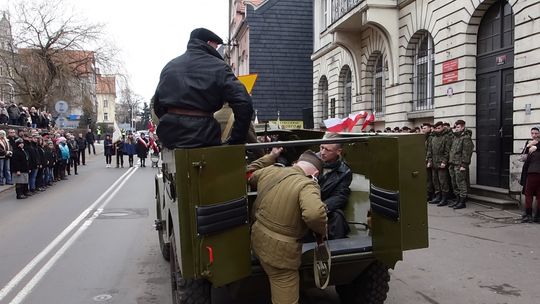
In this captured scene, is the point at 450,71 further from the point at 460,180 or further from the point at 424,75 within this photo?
the point at 460,180

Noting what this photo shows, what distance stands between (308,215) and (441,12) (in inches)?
489

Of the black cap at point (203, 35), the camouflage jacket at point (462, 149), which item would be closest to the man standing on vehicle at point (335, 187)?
the black cap at point (203, 35)

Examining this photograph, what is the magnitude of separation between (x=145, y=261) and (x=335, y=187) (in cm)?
340

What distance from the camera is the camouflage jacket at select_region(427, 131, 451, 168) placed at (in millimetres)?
11773

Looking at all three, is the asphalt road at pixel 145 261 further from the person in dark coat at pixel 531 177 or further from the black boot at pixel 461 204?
the person in dark coat at pixel 531 177

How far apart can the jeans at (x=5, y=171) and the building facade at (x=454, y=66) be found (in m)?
13.0

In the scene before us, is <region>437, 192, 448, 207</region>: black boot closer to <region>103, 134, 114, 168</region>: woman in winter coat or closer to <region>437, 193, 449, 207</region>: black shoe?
<region>437, 193, 449, 207</region>: black shoe

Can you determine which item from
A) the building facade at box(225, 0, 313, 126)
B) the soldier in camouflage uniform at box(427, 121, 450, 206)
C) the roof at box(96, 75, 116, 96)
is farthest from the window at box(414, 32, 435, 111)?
the roof at box(96, 75, 116, 96)

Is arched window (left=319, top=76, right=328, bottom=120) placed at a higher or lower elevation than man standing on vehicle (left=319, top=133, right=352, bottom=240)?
higher

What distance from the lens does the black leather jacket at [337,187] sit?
4.84m

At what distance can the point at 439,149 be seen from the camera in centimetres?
1186

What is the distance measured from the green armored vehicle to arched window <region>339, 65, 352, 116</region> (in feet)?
60.0

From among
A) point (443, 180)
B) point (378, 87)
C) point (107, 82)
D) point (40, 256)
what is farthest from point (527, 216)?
point (107, 82)

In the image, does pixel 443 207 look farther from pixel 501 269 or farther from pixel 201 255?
pixel 201 255
